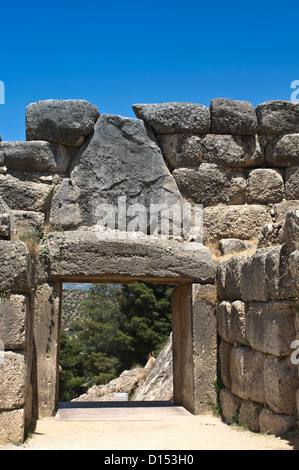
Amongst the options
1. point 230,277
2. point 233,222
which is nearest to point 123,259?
point 230,277

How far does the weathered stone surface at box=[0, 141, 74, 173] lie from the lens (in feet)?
21.7

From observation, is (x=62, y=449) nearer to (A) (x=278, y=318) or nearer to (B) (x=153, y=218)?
(A) (x=278, y=318)

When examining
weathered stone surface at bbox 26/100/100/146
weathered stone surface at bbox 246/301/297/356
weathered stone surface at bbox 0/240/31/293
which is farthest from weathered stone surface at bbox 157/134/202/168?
weathered stone surface at bbox 0/240/31/293

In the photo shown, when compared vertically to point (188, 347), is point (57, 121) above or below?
above

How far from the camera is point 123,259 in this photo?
20.7ft

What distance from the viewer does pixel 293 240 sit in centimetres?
432

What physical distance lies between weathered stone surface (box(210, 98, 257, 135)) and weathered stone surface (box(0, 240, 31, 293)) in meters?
3.48

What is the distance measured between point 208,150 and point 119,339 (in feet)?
51.8

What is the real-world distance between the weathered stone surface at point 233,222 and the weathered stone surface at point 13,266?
9.54ft

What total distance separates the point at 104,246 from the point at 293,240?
2.64 meters

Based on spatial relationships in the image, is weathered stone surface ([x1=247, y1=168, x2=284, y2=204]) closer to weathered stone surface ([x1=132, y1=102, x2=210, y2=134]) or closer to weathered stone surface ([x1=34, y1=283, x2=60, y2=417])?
weathered stone surface ([x1=132, y1=102, x2=210, y2=134])

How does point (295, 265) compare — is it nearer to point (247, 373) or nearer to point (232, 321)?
point (247, 373)

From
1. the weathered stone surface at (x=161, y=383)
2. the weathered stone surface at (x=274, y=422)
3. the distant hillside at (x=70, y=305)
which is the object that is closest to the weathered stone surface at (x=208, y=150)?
the weathered stone surface at (x=274, y=422)
